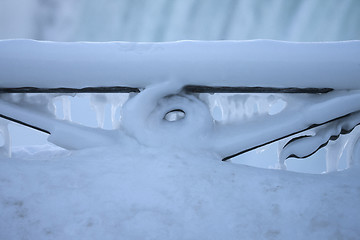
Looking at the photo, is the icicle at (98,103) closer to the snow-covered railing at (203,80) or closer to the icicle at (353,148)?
the snow-covered railing at (203,80)

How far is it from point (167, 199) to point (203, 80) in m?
0.40

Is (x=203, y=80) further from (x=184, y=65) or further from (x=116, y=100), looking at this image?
(x=116, y=100)

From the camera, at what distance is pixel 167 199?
1.98ft

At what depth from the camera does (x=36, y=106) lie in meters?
0.88

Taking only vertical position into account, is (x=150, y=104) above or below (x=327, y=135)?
above

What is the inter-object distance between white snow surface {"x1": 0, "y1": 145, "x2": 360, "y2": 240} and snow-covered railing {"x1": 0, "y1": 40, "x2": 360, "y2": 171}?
0.40 ft

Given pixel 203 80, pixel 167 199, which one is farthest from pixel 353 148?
pixel 167 199

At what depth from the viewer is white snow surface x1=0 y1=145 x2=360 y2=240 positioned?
20.9 inches

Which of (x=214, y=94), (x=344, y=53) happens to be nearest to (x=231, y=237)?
(x=214, y=94)

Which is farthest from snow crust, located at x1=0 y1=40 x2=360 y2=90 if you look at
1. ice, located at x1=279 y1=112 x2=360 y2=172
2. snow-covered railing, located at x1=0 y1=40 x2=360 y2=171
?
ice, located at x1=279 y1=112 x2=360 y2=172

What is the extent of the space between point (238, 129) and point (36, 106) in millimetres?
660

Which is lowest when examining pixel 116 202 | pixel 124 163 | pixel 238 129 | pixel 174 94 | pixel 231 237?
pixel 231 237

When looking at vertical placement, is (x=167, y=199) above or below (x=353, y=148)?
below

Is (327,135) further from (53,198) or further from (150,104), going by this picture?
(53,198)
